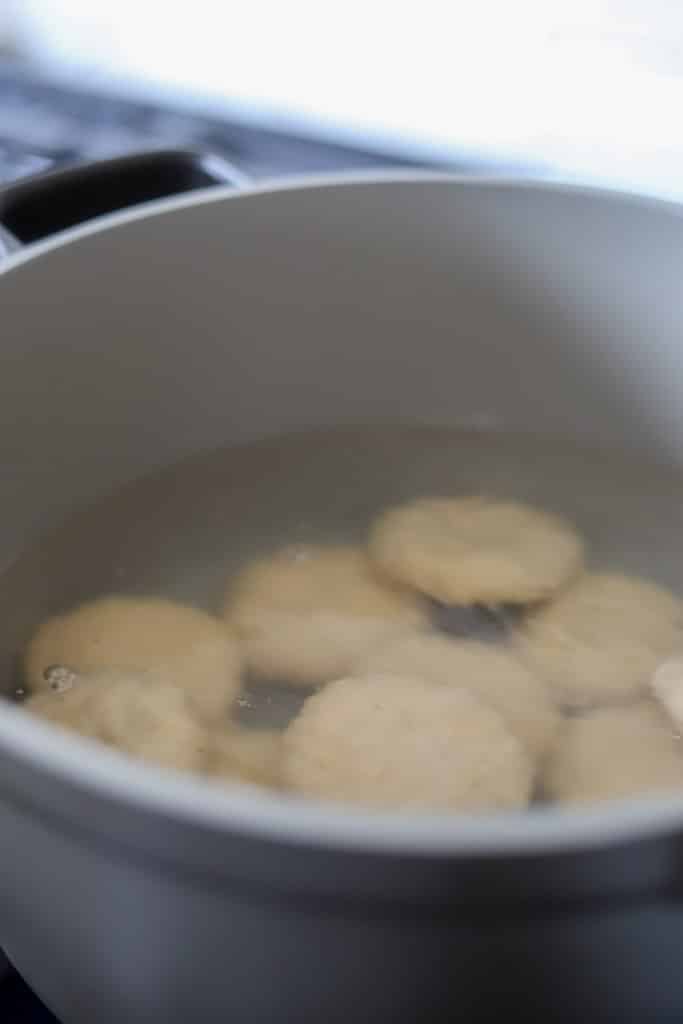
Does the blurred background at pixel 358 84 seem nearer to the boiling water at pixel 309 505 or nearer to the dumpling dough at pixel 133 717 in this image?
the boiling water at pixel 309 505

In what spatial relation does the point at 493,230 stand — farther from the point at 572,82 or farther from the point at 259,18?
the point at 259,18

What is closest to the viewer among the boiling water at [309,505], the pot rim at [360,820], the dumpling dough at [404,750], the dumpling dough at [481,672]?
the pot rim at [360,820]

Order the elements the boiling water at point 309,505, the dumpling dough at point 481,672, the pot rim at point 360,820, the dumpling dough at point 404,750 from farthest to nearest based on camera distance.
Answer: the boiling water at point 309,505
the dumpling dough at point 481,672
the dumpling dough at point 404,750
the pot rim at point 360,820

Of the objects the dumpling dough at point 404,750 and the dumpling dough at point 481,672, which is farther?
the dumpling dough at point 481,672

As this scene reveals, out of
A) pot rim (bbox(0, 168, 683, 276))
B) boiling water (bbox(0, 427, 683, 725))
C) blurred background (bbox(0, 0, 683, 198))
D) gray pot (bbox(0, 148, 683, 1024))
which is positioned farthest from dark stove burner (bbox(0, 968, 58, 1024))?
blurred background (bbox(0, 0, 683, 198))

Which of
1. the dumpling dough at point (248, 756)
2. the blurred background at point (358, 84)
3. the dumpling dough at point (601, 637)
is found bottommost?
the dumpling dough at point (248, 756)

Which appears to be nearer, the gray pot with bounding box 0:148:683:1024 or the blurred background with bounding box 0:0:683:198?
the gray pot with bounding box 0:148:683:1024

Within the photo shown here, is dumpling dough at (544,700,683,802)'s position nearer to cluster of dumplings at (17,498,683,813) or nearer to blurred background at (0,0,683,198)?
cluster of dumplings at (17,498,683,813)

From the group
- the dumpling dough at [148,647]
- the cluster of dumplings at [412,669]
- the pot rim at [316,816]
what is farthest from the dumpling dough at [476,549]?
the pot rim at [316,816]
